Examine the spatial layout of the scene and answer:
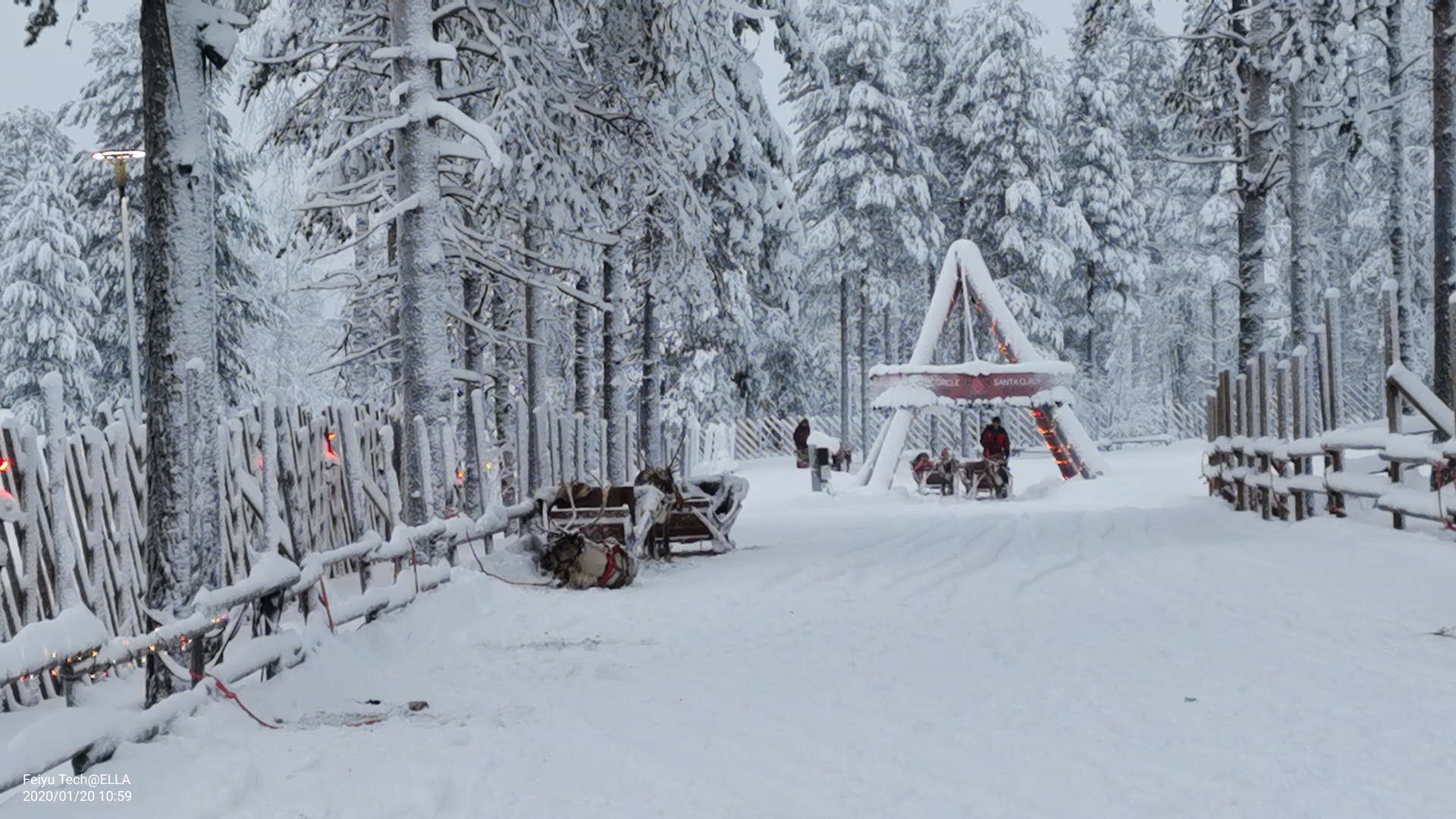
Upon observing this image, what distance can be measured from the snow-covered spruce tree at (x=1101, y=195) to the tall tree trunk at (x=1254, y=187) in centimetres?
2432

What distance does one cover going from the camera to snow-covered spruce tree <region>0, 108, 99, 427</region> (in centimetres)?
3353

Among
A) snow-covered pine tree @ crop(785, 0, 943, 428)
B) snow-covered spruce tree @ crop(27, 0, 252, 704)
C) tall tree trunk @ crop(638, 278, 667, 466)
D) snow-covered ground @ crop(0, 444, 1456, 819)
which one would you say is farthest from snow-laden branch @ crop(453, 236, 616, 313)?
snow-covered pine tree @ crop(785, 0, 943, 428)

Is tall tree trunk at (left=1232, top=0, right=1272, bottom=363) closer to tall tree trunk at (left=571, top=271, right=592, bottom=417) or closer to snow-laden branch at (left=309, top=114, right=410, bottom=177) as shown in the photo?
tall tree trunk at (left=571, top=271, right=592, bottom=417)

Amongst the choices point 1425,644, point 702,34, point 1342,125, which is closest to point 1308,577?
point 1425,644

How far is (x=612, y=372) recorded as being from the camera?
910 inches

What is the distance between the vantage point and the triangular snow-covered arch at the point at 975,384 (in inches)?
1048

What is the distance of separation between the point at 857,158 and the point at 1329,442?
2771 cm

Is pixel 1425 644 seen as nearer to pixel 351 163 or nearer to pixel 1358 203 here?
pixel 351 163

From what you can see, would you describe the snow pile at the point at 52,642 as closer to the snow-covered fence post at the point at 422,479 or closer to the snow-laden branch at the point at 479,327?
the snow-covered fence post at the point at 422,479

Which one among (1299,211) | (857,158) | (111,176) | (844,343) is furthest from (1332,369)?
(844,343)

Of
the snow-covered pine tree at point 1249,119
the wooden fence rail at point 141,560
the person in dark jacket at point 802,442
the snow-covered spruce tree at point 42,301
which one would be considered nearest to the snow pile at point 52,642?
the wooden fence rail at point 141,560

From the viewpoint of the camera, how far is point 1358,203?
46438mm

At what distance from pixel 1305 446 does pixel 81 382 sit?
30.4 metres

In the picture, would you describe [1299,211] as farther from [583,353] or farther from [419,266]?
[419,266]
